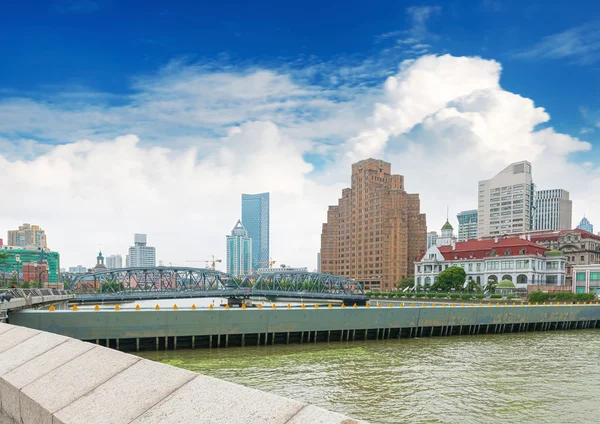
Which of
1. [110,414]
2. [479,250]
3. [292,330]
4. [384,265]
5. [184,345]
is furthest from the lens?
[384,265]

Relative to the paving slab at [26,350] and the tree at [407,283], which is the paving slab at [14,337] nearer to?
the paving slab at [26,350]

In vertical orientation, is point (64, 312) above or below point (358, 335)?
above

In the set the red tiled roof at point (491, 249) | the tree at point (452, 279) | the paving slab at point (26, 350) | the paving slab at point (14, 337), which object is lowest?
the tree at point (452, 279)

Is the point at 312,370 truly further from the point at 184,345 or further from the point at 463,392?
the point at 184,345

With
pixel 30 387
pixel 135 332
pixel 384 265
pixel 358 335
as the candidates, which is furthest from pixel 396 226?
pixel 30 387

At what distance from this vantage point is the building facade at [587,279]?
108m

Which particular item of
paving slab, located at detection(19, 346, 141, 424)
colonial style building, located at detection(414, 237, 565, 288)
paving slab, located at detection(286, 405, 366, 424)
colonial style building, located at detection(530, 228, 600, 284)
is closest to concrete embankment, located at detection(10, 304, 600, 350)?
paving slab, located at detection(19, 346, 141, 424)

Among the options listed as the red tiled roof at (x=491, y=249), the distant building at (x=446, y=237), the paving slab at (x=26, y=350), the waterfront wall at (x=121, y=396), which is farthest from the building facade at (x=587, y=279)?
the waterfront wall at (x=121, y=396)

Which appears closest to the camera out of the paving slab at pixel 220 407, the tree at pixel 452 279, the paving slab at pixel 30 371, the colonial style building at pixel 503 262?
the paving slab at pixel 220 407

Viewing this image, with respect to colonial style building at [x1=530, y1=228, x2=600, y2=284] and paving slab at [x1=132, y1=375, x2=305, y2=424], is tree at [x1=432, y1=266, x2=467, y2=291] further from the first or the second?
paving slab at [x1=132, y1=375, x2=305, y2=424]

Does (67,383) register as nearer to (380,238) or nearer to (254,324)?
(254,324)

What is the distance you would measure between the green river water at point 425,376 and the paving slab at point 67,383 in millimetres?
15351

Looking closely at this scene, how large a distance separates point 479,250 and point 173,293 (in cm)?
8603

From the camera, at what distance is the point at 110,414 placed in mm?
4191
